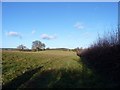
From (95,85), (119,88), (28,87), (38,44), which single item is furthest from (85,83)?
(38,44)

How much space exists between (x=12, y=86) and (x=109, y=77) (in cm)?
532

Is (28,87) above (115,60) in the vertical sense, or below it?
below

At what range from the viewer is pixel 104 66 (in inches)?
577

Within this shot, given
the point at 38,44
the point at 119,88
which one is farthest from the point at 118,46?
the point at 38,44

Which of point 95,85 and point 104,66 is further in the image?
point 104,66

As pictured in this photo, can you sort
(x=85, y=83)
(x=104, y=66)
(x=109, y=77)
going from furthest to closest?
(x=104, y=66) < (x=109, y=77) < (x=85, y=83)

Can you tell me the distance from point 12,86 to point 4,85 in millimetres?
491

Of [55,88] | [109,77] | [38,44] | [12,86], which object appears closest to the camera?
[55,88]

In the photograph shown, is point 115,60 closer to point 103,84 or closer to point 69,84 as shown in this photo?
point 103,84

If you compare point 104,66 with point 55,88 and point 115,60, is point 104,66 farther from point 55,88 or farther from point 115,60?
point 55,88

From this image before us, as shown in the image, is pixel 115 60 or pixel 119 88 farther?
pixel 115 60

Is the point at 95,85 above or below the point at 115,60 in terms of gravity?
below

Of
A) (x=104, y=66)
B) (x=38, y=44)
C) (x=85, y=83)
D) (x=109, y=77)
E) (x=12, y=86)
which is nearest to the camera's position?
(x=12, y=86)

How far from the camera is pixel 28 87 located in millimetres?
10438
